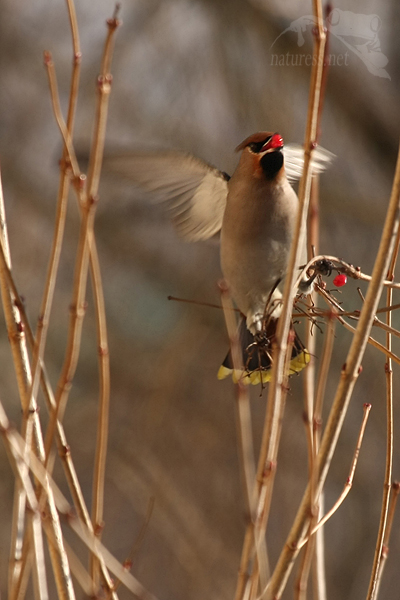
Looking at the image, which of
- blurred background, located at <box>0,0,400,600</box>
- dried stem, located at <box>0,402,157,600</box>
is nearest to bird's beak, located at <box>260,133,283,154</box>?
dried stem, located at <box>0,402,157,600</box>

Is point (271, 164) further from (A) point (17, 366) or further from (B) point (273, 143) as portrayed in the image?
(A) point (17, 366)

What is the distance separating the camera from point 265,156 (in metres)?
1.61

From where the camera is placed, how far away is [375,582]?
1013mm

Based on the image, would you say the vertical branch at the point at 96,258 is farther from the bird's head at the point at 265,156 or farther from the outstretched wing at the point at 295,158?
the outstretched wing at the point at 295,158

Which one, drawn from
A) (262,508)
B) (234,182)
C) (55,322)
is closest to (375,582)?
(262,508)

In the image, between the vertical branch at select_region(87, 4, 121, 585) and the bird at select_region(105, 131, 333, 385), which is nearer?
the vertical branch at select_region(87, 4, 121, 585)

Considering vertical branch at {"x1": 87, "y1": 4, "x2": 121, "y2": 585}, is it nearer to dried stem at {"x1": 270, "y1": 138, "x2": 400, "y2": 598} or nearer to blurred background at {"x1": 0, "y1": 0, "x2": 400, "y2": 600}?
dried stem at {"x1": 270, "y1": 138, "x2": 400, "y2": 598}

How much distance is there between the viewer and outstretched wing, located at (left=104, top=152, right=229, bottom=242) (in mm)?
1644

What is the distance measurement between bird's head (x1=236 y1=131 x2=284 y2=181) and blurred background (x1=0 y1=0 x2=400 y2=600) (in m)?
1.89

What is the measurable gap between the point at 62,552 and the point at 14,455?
0.17 m

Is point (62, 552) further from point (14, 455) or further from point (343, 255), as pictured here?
point (343, 255)

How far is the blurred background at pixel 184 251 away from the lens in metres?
3.67

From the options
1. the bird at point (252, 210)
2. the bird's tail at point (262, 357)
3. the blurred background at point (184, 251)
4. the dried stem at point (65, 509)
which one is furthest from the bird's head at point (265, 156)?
the blurred background at point (184, 251)

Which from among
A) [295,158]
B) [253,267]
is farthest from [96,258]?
[295,158]
